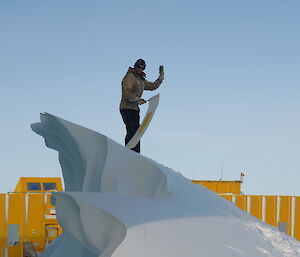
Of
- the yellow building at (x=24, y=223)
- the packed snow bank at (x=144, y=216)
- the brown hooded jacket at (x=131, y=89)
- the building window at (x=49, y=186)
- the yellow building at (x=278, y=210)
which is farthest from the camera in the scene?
the building window at (x=49, y=186)

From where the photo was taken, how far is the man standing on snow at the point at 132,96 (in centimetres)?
574

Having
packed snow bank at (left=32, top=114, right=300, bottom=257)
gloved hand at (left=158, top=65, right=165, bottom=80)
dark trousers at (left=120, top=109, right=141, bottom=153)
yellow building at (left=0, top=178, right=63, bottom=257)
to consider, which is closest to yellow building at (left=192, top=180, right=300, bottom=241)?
yellow building at (left=0, top=178, right=63, bottom=257)

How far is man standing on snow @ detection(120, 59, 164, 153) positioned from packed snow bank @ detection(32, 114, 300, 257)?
258 centimetres

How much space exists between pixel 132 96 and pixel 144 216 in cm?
359

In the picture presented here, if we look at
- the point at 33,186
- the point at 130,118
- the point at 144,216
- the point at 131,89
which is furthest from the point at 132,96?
the point at 33,186

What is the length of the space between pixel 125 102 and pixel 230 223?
3.48 meters

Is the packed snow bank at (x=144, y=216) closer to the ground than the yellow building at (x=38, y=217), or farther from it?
farther from it

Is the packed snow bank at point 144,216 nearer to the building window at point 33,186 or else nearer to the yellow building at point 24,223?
the yellow building at point 24,223

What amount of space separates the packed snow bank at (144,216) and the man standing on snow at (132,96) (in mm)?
2579

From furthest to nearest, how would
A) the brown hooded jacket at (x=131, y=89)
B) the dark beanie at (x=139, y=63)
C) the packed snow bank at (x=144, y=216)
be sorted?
the dark beanie at (x=139, y=63)
the brown hooded jacket at (x=131, y=89)
the packed snow bank at (x=144, y=216)

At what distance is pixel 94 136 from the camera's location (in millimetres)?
3020

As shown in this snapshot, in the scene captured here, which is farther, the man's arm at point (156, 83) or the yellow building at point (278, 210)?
the yellow building at point (278, 210)

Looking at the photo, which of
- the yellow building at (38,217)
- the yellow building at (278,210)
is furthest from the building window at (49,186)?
the yellow building at (278,210)

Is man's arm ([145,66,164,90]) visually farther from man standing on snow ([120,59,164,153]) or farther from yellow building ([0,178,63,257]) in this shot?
yellow building ([0,178,63,257])
